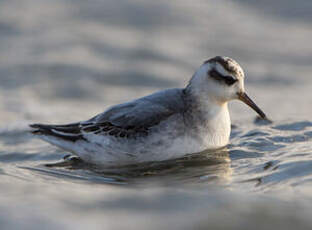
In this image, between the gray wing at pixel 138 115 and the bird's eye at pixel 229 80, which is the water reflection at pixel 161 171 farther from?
the bird's eye at pixel 229 80

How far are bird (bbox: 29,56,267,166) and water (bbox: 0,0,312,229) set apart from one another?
0.20 meters

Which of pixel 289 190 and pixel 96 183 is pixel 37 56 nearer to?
pixel 96 183

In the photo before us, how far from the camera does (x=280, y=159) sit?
25.3 ft

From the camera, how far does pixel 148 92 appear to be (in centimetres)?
1162

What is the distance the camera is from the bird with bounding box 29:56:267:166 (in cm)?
811

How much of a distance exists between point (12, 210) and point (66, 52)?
7.37m


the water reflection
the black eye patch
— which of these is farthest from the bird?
the water reflection

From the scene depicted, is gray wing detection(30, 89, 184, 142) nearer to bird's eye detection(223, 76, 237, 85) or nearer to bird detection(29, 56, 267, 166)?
bird detection(29, 56, 267, 166)

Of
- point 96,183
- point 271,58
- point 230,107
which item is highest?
point 271,58

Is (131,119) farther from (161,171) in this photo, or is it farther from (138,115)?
(161,171)

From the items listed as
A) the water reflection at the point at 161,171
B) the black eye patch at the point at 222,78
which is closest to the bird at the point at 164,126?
the black eye patch at the point at 222,78

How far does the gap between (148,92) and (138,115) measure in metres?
3.40

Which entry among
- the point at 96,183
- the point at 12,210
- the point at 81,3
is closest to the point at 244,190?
the point at 96,183

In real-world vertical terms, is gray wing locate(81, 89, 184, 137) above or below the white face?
below
